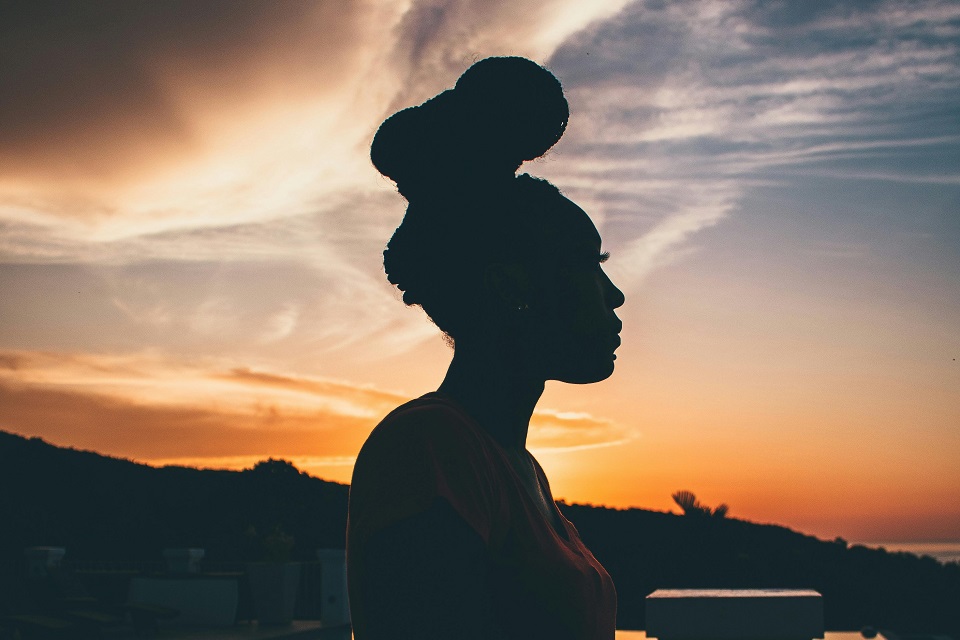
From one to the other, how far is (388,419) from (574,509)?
32217mm

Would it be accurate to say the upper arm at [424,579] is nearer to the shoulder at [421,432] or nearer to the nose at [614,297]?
the shoulder at [421,432]

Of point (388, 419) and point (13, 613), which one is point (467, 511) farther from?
point (13, 613)

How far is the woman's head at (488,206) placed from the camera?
1.65 meters

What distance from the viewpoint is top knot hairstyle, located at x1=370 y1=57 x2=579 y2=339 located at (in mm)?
1650

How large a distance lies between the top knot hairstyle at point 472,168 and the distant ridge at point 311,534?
13811 mm

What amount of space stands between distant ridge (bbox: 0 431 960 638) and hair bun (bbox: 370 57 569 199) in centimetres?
1387

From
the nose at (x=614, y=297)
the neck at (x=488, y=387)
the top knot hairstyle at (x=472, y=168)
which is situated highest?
the top knot hairstyle at (x=472, y=168)

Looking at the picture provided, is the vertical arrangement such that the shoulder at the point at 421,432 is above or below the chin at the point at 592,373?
below

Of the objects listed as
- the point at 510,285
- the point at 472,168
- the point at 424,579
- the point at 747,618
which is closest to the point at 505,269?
the point at 510,285

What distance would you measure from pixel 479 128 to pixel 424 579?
806mm

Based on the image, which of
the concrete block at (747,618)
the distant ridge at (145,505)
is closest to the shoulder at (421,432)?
the concrete block at (747,618)

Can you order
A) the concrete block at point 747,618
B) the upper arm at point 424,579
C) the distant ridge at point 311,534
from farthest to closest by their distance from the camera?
the distant ridge at point 311,534 < the concrete block at point 747,618 < the upper arm at point 424,579

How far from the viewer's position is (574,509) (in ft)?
107

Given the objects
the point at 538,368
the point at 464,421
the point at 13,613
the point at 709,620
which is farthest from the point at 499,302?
the point at 13,613
